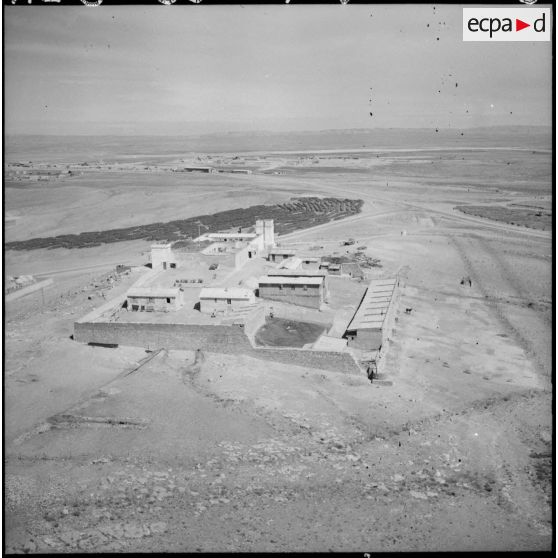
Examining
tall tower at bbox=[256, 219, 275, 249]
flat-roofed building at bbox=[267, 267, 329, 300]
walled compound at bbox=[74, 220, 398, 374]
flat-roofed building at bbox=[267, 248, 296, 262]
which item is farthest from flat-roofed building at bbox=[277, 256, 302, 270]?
tall tower at bbox=[256, 219, 275, 249]

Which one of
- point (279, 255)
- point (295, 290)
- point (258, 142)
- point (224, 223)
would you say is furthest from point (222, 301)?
point (258, 142)

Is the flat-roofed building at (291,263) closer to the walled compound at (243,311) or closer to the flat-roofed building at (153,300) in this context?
the walled compound at (243,311)

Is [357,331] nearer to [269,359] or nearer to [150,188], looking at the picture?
[269,359]

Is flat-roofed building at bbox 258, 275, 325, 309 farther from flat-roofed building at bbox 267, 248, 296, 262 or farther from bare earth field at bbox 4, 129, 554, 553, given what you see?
flat-roofed building at bbox 267, 248, 296, 262

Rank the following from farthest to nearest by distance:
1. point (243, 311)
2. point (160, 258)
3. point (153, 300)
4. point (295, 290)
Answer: point (160, 258), point (295, 290), point (153, 300), point (243, 311)

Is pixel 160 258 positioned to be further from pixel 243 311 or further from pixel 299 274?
pixel 243 311

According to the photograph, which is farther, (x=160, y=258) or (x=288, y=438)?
(x=160, y=258)

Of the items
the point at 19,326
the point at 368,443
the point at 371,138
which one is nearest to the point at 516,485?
the point at 368,443

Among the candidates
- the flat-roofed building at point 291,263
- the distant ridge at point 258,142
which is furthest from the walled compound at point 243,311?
the distant ridge at point 258,142
